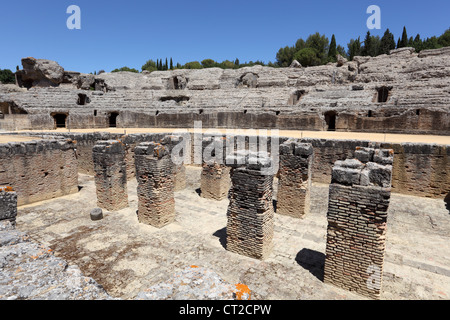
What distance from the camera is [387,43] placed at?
4528cm

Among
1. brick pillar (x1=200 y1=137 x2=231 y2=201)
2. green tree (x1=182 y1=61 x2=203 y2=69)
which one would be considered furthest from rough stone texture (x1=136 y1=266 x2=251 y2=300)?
green tree (x1=182 y1=61 x2=203 y2=69)

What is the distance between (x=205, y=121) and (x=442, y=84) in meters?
19.9

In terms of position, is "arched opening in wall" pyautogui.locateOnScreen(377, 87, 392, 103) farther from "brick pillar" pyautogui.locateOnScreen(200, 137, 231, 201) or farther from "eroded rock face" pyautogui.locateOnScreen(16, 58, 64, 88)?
"eroded rock face" pyautogui.locateOnScreen(16, 58, 64, 88)

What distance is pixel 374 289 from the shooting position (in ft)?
15.6

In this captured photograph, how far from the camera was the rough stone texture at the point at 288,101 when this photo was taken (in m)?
18.0

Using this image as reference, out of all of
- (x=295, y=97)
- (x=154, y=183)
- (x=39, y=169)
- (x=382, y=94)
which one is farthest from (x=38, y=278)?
(x=382, y=94)

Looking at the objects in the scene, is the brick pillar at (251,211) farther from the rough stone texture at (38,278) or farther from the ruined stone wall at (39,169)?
the ruined stone wall at (39,169)

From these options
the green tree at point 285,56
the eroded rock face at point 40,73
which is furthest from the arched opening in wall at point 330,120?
the eroded rock face at point 40,73

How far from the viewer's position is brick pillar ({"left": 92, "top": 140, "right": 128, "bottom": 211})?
28.9ft

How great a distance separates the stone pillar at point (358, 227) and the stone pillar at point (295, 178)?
10.3ft

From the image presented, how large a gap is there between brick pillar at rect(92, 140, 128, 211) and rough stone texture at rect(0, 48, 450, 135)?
48.4ft

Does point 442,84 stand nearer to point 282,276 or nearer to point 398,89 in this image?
point 398,89
